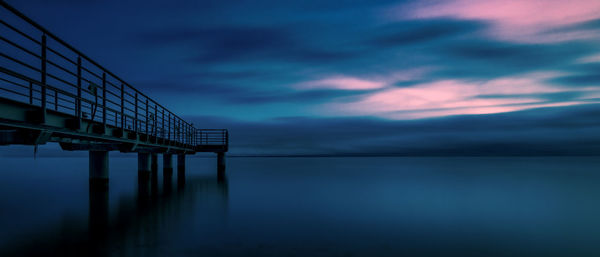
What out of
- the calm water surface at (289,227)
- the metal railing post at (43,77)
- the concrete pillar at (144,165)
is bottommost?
the calm water surface at (289,227)

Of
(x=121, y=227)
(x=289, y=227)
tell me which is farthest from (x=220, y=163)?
(x=289, y=227)

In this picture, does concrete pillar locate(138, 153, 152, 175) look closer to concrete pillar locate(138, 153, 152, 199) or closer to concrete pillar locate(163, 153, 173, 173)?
concrete pillar locate(138, 153, 152, 199)

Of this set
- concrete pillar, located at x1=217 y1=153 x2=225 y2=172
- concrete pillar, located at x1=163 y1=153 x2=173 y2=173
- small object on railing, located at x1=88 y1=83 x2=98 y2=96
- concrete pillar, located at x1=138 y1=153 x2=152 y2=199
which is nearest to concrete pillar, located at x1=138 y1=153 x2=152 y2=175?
concrete pillar, located at x1=138 y1=153 x2=152 y2=199

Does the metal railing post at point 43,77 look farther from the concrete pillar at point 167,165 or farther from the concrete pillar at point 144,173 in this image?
the concrete pillar at point 167,165

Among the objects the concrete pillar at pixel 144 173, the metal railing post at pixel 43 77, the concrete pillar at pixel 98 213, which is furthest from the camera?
the concrete pillar at pixel 144 173

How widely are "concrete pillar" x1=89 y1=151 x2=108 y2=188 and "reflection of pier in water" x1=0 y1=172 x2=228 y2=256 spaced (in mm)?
507

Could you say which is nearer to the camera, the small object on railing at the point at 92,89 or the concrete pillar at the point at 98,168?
the small object on railing at the point at 92,89

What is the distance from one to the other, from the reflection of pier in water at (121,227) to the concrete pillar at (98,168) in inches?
20.0

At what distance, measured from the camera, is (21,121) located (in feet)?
21.1

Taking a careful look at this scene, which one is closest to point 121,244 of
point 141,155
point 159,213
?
point 159,213

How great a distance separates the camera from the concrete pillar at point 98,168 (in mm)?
17062

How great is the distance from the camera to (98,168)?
679 inches

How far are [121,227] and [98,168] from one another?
30.3 ft

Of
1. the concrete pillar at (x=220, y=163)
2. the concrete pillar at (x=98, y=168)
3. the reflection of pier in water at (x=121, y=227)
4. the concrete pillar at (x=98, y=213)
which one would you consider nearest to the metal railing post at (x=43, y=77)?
the reflection of pier in water at (x=121, y=227)
